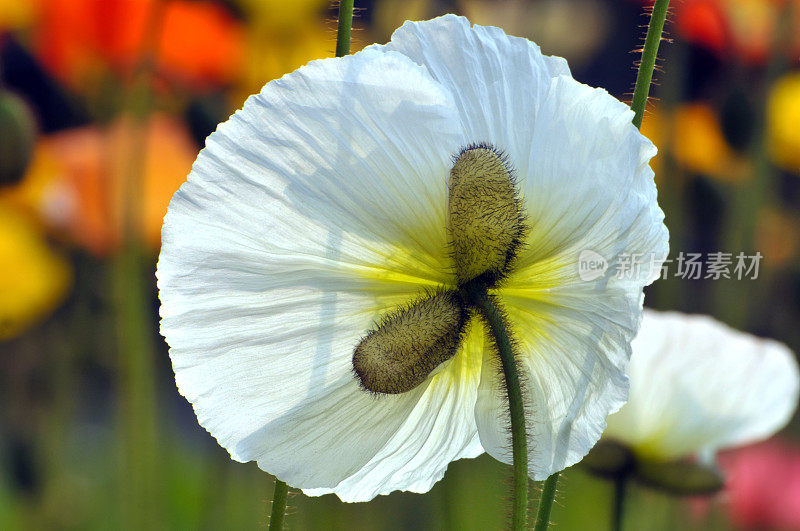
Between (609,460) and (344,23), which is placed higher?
(344,23)

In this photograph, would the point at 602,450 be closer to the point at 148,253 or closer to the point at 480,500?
the point at 480,500

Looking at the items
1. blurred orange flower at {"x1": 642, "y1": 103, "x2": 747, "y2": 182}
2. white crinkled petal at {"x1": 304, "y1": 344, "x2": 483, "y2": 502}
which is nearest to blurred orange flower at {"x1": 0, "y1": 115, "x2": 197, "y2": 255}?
blurred orange flower at {"x1": 642, "y1": 103, "x2": 747, "y2": 182}

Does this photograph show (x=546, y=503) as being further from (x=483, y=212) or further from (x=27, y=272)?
(x=27, y=272)

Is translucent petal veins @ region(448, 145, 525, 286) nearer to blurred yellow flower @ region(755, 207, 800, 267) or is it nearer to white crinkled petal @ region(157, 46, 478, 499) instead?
white crinkled petal @ region(157, 46, 478, 499)

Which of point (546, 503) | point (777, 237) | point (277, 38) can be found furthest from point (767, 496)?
point (546, 503)

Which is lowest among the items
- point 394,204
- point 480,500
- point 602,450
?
point 480,500

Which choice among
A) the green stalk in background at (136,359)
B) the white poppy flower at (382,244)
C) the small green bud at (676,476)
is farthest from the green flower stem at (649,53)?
the green stalk in background at (136,359)

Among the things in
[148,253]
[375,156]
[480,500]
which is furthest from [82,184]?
[375,156]

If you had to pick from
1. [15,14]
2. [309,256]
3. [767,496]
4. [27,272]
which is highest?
[15,14]
